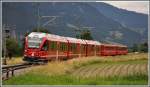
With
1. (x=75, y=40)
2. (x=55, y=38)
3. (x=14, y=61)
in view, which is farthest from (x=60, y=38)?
(x=14, y=61)

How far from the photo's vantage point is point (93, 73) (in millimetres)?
14523

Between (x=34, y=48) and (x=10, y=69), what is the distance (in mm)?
2281

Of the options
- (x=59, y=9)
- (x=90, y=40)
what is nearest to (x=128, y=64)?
(x=90, y=40)

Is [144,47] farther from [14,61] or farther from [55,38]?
[14,61]

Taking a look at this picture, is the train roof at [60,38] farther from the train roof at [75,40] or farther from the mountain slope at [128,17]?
the mountain slope at [128,17]

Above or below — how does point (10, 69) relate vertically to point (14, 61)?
below

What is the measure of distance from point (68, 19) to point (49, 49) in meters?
2.38

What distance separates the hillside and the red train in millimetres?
949

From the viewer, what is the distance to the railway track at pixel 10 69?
47.7ft

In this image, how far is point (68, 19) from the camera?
1469 centimetres

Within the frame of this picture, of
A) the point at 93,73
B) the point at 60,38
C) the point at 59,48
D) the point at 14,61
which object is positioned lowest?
the point at 93,73

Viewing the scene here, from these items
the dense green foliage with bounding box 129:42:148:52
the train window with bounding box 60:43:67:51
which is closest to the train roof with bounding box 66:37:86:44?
the train window with bounding box 60:43:67:51

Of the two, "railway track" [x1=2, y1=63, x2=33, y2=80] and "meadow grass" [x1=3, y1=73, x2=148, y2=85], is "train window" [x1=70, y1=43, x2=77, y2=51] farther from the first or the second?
"meadow grass" [x1=3, y1=73, x2=148, y2=85]

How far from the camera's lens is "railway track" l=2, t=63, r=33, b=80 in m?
14.5
